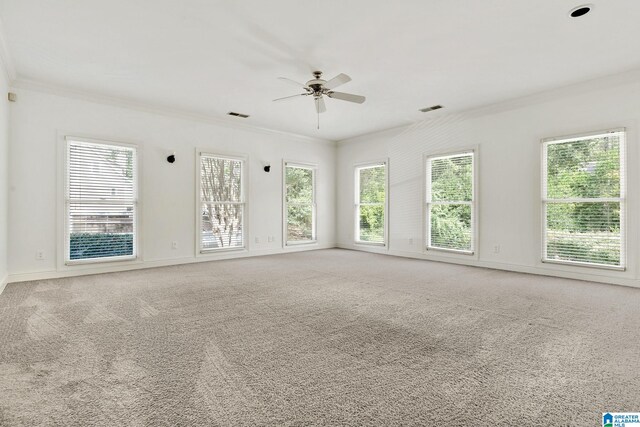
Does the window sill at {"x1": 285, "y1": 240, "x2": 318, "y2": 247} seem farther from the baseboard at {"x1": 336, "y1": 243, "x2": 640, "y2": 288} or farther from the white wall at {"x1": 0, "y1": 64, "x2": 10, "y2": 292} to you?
the white wall at {"x1": 0, "y1": 64, "x2": 10, "y2": 292}

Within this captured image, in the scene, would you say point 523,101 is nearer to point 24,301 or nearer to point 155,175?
point 155,175

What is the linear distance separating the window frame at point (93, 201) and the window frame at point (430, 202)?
4.96 metres

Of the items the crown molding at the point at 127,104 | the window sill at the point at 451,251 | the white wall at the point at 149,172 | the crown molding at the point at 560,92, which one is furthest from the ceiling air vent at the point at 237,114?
the window sill at the point at 451,251

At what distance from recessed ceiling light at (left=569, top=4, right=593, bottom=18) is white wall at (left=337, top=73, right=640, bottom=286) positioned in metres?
1.97

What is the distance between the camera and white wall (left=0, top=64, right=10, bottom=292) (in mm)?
3910

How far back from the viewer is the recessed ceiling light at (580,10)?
9.23 ft

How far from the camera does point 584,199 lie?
4.53 m

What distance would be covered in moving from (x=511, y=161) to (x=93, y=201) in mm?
6336

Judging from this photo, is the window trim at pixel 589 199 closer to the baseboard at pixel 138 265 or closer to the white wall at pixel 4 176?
the baseboard at pixel 138 265

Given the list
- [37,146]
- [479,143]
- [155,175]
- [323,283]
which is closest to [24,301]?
[37,146]

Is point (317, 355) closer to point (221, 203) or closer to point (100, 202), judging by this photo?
point (100, 202)

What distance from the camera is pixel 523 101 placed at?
505 centimetres

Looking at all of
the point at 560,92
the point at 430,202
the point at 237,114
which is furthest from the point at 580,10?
the point at 237,114

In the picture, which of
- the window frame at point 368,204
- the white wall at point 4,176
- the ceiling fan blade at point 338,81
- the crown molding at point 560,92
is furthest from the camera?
the window frame at point 368,204
